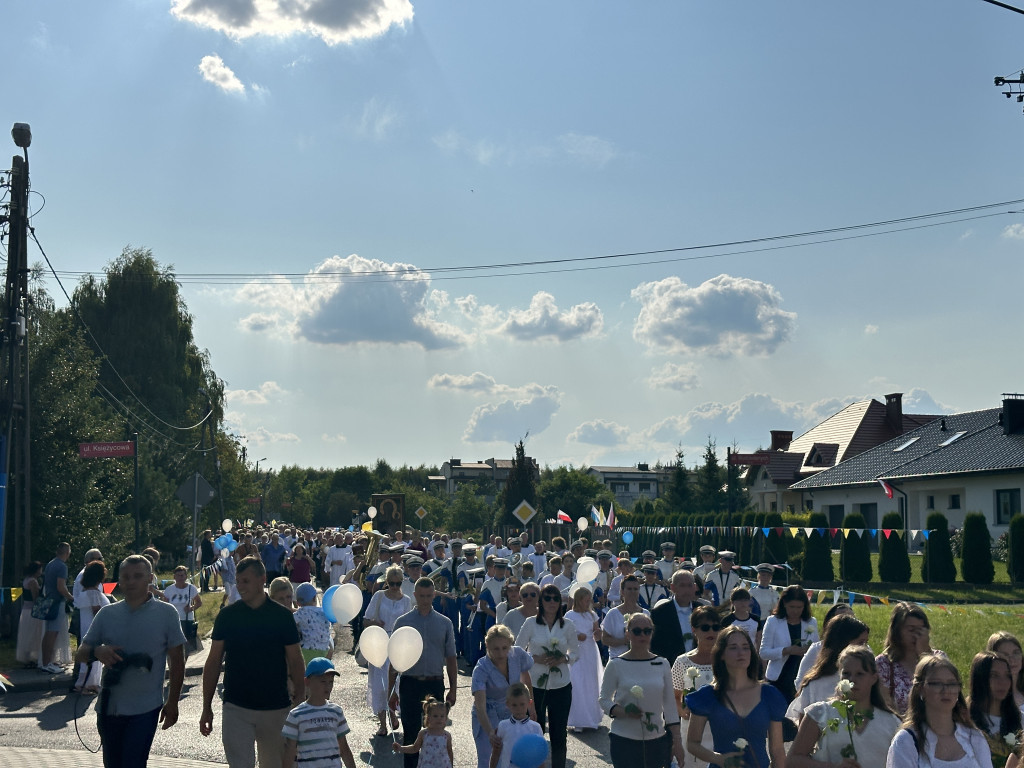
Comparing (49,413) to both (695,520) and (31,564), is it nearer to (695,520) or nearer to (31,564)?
(31,564)

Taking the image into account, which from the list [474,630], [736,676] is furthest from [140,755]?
[474,630]

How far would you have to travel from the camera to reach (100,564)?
553 inches

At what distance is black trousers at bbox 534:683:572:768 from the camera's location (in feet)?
29.2

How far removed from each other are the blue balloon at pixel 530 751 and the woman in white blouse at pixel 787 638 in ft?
11.1

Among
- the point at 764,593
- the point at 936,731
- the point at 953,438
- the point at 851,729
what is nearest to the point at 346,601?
the point at 764,593

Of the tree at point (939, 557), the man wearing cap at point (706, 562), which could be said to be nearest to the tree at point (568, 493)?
the tree at point (939, 557)

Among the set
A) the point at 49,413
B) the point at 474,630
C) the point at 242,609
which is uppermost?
the point at 49,413

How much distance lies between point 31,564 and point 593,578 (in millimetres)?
8724

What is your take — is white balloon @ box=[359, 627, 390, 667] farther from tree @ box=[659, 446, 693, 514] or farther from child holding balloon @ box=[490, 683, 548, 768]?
tree @ box=[659, 446, 693, 514]

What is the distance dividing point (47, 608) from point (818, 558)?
24.1 metres

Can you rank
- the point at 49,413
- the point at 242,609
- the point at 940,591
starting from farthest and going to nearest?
the point at 940,591 → the point at 49,413 → the point at 242,609

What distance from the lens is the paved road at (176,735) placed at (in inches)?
390

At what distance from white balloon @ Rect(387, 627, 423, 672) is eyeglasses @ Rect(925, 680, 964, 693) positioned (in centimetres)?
443

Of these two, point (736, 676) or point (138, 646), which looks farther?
point (138, 646)
